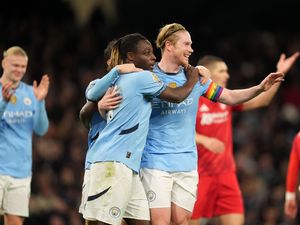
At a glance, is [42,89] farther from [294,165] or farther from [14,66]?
[294,165]

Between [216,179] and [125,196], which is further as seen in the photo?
[216,179]

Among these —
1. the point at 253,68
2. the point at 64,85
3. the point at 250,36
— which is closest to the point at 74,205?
the point at 64,85

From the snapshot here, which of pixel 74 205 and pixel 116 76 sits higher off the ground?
pixel 116 76

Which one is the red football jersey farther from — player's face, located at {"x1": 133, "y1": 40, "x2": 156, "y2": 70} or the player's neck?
player's face, located at {"x1": 133, "y1": 40, "x2": 156, "y2": 70}

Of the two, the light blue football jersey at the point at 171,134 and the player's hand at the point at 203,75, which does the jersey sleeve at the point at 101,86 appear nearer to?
the light blue football jersey at the point at 171,134

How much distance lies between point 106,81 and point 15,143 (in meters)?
1.99

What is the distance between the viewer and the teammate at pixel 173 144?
25.7ft

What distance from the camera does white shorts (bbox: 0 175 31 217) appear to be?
915cm

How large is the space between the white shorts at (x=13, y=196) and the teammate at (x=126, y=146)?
5.63 ft

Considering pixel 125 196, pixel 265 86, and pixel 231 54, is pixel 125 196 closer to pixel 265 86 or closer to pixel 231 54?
pixel 265 86

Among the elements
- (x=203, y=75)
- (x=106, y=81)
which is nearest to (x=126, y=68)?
(x=106, y=81)

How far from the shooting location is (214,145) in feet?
31.1

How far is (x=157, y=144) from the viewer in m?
7.90

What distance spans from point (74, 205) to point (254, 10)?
776 centimetres
